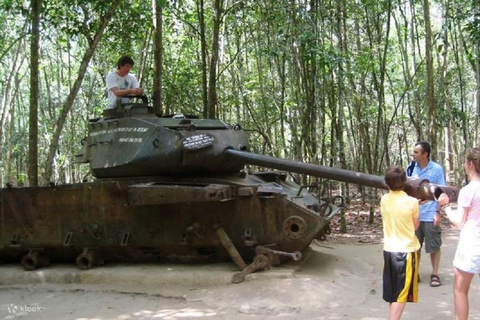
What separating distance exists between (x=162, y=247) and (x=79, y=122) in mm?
20493

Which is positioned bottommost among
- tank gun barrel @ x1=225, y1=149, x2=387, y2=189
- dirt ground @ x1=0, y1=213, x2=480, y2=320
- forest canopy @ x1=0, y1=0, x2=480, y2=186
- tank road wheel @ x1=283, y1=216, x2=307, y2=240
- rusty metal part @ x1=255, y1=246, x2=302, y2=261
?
dirt ground @ x1=0, y1=213, x2=480, y2=320

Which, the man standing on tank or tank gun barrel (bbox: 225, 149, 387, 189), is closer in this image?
tank gun barrel (bbox: 225, 149, 387, 189)

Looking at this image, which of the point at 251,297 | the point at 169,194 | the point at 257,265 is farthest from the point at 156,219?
the point at 251,297

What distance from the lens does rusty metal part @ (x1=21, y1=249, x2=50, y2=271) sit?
750cm

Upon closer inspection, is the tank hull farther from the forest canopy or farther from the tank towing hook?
the forest canopy

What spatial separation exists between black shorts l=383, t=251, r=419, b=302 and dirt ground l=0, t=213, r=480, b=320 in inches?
40.2

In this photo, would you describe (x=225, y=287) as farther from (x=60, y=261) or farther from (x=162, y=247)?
(x=60, y=261)

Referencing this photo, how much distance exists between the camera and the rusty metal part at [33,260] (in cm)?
750

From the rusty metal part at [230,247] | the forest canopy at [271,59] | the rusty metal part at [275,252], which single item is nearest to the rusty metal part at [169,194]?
the rusty metal part at [230,247]

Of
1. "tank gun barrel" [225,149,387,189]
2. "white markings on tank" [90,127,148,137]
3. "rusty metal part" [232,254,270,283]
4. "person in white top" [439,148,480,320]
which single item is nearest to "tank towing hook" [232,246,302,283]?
"rusty metal part" [232,254,270,283]

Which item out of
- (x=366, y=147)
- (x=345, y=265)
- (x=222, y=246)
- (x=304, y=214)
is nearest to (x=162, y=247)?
(x=222, y=246)

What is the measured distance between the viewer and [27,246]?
7613 millimetres

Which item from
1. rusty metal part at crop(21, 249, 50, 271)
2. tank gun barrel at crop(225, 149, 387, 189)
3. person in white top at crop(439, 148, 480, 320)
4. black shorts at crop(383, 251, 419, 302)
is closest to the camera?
person in white top at crop(439, 148, 480, 320)

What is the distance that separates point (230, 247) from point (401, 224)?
2.76 metres
